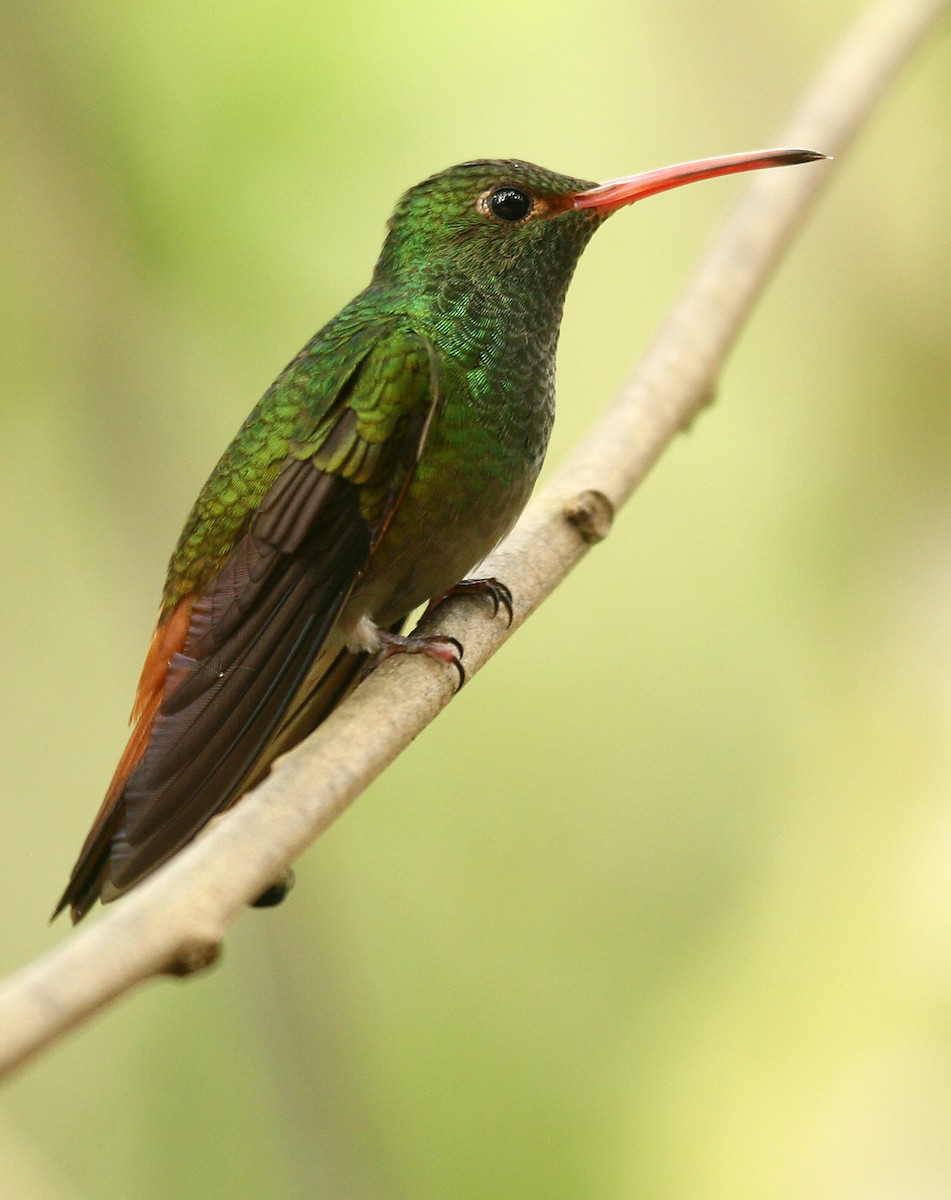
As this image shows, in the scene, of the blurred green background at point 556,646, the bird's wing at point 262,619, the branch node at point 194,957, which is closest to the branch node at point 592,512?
the bird's wing at point 262,619

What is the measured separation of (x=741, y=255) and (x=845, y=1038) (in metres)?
2.07

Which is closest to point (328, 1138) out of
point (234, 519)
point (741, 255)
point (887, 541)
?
point (234, 519)

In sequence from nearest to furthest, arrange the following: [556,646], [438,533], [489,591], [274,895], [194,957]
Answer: [194,957], [274,895], [438,533], [489,591], [556,646]

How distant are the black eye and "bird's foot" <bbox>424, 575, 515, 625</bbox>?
0.73 m

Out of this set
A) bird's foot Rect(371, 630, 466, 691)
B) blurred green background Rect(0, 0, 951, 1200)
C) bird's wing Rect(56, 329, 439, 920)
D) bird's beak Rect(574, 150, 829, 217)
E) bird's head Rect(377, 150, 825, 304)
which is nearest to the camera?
bird's wing Rect(56, 329, 439, 920)

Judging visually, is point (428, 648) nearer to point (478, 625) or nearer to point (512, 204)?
point (478, 625)

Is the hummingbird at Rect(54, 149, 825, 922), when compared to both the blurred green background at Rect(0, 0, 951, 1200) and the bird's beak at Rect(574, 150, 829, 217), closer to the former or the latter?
the bird's beak at Rect(574, 150, 829, 217)

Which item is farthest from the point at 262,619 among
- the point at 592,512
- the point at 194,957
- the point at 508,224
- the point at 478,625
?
the point at 194,957

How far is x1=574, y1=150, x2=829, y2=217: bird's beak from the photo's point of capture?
7.58ft

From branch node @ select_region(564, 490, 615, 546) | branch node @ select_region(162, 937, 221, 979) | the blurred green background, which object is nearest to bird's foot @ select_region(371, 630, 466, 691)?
branch node @ select_region(564, 490, 615, 546)

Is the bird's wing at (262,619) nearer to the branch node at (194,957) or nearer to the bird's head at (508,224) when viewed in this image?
the bird's head at (508,224)

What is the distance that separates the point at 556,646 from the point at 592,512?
1.85 m

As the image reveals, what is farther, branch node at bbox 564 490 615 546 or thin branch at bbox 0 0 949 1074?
branch node at bbox 564 490 615 546

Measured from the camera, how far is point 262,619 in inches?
87.5
